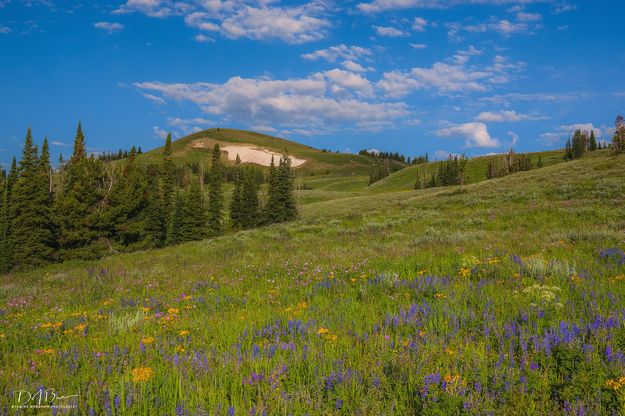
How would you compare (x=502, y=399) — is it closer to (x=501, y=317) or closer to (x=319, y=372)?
(x=319, y=372)

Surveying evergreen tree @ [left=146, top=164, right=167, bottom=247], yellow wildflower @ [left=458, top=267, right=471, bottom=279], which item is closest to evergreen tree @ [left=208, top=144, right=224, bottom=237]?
evergreen tree @ [left=146, top=164, right=167, bottom=247]

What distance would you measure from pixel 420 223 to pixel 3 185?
8108 cm

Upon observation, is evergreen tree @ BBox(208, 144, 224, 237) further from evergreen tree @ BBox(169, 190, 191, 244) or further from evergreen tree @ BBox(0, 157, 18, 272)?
evergreen tree @ BBox(0, 157, 18, 272)

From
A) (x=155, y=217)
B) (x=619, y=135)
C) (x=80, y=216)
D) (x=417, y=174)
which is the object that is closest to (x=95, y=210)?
(x=80, y=216)

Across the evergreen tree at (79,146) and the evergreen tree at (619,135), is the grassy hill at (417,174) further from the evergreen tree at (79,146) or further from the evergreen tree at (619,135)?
the evergreen tree at (79,146)

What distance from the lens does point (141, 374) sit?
3.30 meters

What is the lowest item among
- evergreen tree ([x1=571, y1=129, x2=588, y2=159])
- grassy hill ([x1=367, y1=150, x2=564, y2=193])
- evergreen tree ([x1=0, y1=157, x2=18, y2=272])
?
evergreen tree ([x1=0, y1=157, x2=18, y2=272])

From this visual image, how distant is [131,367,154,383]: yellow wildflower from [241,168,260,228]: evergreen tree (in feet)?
271

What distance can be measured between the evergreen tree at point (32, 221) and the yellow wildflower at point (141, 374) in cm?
6042

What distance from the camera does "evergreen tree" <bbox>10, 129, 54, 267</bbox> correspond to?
5153 cm

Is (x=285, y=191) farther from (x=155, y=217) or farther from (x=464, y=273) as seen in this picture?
(x=464, y=273)

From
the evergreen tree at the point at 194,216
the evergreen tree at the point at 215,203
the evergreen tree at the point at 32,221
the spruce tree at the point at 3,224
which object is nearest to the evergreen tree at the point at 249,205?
the evergreen tree at the point at 215,203
